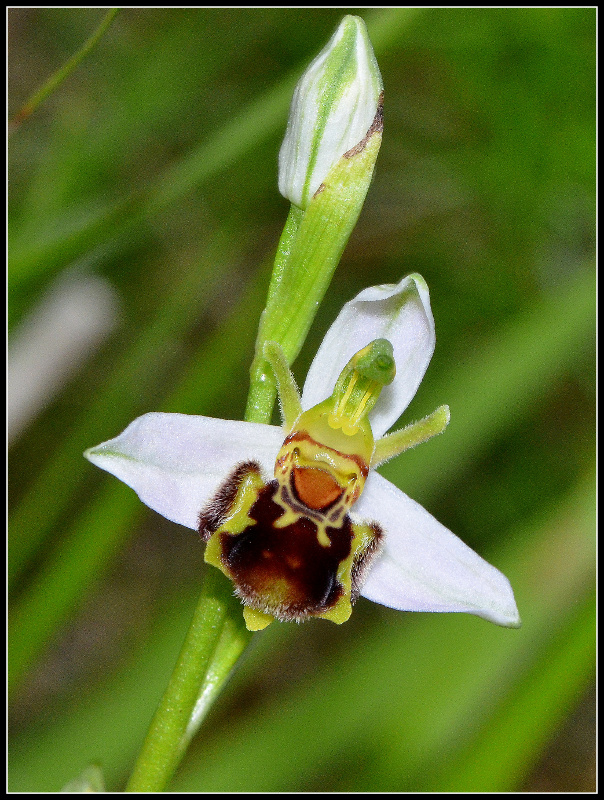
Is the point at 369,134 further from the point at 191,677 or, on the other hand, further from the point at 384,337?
the point at 191,677

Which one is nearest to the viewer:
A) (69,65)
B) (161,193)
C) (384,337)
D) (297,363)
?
(384,337)

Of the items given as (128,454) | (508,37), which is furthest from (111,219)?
(508,37)

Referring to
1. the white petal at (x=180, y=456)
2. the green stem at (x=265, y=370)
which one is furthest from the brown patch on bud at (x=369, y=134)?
the white petal at (x=180, y=456)

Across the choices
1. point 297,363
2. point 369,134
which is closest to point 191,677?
point 369,134

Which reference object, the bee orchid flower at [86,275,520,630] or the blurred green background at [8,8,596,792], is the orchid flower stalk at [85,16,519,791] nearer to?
the bee orchid flower at [86,275,520,630]

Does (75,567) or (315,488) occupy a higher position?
(315,488)

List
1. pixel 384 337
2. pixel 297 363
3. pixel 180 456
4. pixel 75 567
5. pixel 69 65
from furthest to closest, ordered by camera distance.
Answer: pixel 297 363, pixel 75 567, pixel 69 65, pixel 384 337, pixel 180 456

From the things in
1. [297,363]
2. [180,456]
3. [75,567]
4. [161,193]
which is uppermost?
[161,193]
